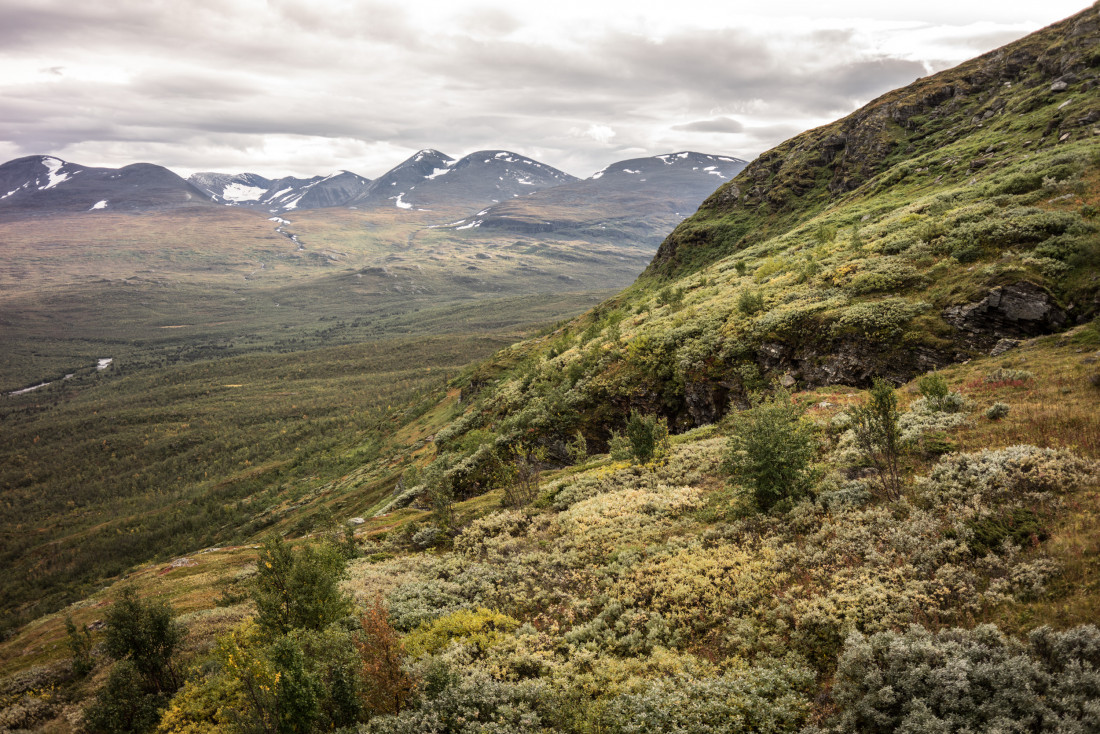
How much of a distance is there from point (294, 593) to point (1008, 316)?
35.4 metres

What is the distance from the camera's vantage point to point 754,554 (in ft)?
53.1

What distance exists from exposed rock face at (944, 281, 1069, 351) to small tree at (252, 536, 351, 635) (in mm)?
32543

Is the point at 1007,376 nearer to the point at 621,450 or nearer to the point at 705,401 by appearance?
the point at 705,401

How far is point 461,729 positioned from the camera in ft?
40.1

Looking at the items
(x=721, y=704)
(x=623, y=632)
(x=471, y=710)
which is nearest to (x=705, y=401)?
(x=623, y=632)

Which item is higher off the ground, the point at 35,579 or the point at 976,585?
the point at 976,585

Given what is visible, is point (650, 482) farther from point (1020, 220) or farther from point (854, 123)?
point (854, 123)

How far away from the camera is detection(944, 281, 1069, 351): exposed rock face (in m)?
23.4

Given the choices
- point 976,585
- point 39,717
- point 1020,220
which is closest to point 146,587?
point 39,717

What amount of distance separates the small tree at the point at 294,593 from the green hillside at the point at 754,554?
14cm

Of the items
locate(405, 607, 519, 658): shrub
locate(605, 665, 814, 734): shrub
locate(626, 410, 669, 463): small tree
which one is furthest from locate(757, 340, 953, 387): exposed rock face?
locate(405, 607, 519, 658): shrub

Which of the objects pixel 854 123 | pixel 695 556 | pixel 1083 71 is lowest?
pixel 695 556

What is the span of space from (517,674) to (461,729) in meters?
2.40

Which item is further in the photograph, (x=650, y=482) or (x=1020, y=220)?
(x=1020, y=220)
